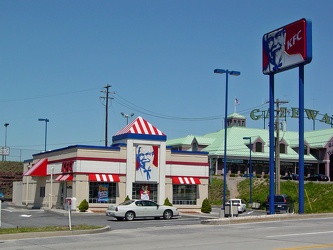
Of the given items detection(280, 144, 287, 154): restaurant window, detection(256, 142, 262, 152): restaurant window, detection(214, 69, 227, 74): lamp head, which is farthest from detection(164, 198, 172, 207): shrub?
detection(280, 144, 287, 154): restaurant window

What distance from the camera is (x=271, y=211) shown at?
100.0ft

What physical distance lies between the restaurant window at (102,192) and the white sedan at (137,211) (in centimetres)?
795

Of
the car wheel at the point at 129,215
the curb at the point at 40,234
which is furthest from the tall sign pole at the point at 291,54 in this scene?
the curb at the point at 40,234

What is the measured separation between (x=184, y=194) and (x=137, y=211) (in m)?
12.8

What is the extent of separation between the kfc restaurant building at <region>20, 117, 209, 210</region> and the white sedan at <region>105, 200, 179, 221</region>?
317 inches

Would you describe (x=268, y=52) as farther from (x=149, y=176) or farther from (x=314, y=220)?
(x=149, y=176)

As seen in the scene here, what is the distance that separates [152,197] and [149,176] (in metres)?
1.82

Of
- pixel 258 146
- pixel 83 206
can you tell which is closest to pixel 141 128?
pixel 83 206

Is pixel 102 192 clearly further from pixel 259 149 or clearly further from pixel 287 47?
pixel 259 149

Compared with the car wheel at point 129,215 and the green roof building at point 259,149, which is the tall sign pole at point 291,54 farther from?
the green roof building at point 259,149

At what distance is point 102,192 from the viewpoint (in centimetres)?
4088

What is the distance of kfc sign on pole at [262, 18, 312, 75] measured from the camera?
28.4 meters

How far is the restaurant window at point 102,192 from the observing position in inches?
1597

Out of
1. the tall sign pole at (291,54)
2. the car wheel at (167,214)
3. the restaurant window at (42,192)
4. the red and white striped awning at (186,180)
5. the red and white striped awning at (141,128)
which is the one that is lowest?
the car wheel at (167,214)
